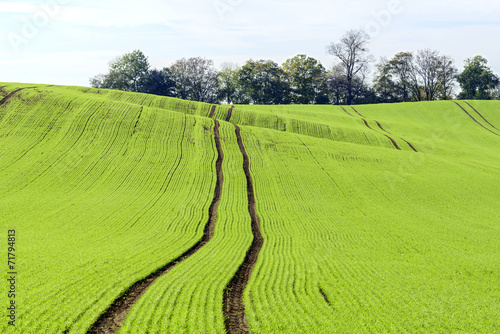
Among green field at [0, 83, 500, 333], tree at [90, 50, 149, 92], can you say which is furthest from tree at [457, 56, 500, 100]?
tree at [90, 50, 149, 92]

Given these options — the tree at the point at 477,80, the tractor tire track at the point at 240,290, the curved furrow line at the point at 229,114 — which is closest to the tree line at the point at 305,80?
the tree at the point at 477,80

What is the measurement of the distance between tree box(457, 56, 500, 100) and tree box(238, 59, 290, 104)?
63.4m

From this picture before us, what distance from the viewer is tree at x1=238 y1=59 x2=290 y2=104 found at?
394 feet

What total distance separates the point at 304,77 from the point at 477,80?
198ft

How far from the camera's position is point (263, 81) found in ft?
396

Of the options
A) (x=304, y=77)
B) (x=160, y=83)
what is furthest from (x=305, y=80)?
(x=160, y=83)

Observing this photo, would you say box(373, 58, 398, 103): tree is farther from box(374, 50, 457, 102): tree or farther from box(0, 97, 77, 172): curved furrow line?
box(0, 97, 77, 172): curved furrow line

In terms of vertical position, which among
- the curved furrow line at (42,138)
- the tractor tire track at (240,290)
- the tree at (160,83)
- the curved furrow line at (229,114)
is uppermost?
the tree at (160,83)

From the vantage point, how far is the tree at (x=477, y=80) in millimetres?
121000

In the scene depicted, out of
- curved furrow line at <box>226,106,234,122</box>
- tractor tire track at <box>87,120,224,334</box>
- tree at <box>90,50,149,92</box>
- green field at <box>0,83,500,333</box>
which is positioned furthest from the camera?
tree at <box>90,50,149,92</box>

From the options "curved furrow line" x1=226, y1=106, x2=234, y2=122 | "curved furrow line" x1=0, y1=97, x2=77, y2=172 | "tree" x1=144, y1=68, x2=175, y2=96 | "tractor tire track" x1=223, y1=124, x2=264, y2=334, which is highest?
"tree" x1=144, y1=68, x2=175, y2=96

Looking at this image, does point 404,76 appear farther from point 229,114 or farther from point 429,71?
point 229,114

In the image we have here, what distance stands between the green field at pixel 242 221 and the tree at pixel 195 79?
54.1 m

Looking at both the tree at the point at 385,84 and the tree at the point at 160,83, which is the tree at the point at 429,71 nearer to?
the tree at the point at 385,84
